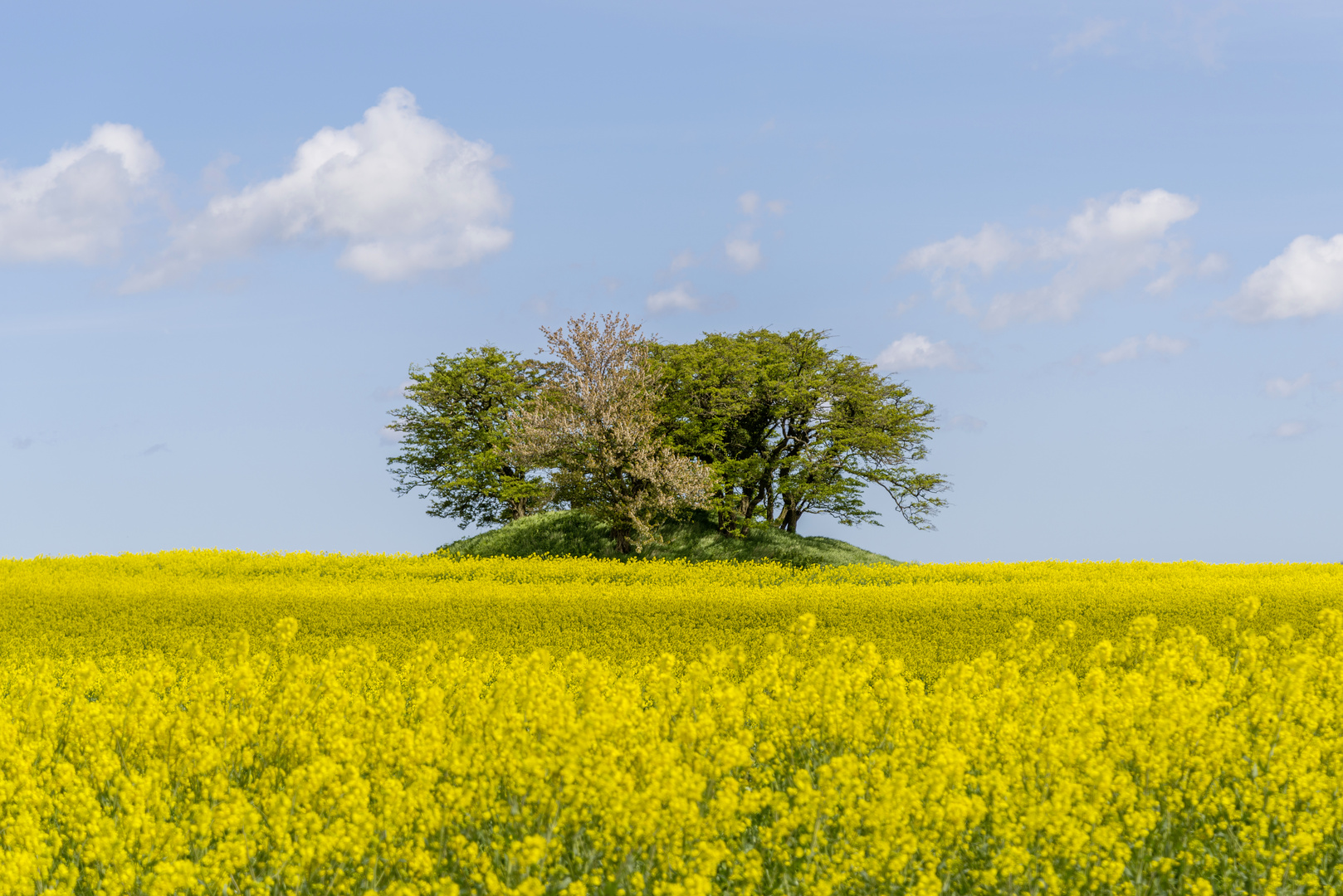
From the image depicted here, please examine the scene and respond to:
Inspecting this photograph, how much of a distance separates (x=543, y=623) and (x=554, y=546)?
1750 cm

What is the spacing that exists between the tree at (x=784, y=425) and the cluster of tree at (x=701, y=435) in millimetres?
47

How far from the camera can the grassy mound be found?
98.4 ft

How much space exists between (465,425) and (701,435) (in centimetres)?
1257

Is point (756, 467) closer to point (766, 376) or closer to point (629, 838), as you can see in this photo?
point (766, 376)

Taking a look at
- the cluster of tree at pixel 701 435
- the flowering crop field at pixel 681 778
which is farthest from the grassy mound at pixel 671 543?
the flowering crop field at pixel 681 778

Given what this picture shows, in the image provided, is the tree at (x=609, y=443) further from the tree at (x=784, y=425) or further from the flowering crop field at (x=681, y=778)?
the flowering crop field at (x=681, y=778)

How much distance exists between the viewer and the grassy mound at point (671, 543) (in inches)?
Result: 1181

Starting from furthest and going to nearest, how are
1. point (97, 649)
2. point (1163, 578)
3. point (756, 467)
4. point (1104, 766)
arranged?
point (756, 467)
point (1163, 578)
point (97, 649)
point (1104, 766)

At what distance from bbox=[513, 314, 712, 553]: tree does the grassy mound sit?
197cm

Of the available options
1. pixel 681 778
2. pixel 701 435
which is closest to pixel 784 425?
pixel 701 435

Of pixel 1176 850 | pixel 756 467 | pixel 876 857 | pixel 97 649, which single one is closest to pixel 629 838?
pixel 876 857

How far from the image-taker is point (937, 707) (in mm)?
7055

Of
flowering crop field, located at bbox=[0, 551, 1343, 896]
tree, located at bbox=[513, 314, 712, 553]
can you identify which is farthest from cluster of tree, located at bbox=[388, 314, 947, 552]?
flowering crop field, located at bbox=[0, 551, 1343, 896]

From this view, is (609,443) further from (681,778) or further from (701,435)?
(681,778)
